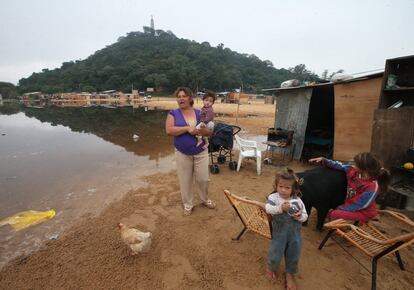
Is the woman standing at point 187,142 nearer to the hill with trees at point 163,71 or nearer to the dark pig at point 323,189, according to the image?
the dark pig at point 323,189

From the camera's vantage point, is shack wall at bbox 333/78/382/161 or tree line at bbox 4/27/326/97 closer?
shack wall at bbox 333/78/382/161

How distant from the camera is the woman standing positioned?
11.1 feet

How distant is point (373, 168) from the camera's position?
8.69 ft

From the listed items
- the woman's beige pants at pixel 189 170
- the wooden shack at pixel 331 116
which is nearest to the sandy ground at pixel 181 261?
the woman's beige pants at pixel 189 170

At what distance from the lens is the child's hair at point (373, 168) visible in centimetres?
265

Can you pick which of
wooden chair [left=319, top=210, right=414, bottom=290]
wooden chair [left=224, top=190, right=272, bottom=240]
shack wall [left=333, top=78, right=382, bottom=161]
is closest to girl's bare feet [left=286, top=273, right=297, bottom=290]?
wooden chair [left=224, top=190, right=272, bottom=240]

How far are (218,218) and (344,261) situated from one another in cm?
179

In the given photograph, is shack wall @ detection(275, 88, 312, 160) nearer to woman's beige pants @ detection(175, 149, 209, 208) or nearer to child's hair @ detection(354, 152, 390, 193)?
child's hair @ detection(354, 152, 390, 193)

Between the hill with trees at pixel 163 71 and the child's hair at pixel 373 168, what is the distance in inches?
2521

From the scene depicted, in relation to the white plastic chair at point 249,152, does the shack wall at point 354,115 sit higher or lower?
higher

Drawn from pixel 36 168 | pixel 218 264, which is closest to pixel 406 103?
pixel 218 264

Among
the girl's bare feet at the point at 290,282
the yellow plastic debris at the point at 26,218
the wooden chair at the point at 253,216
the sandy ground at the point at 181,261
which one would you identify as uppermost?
the wooden chair at the point at 253,216

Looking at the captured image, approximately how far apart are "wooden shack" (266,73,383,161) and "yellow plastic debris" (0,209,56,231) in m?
6.57

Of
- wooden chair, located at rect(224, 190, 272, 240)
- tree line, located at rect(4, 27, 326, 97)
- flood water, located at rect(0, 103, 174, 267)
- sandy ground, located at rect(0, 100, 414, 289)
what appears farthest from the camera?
tree line, located at rect(4, 27, 326, 97)
